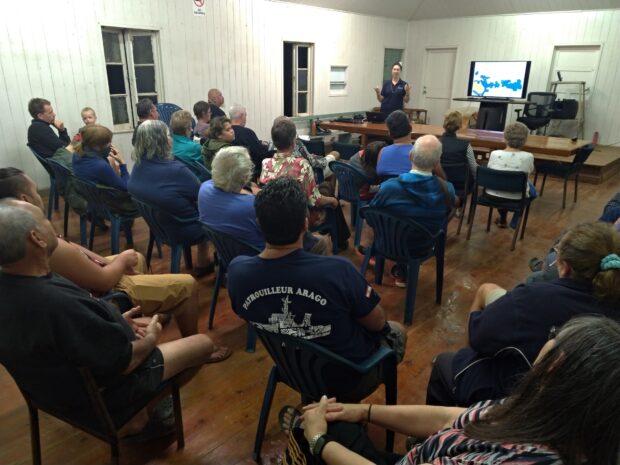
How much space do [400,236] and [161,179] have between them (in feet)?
5.06

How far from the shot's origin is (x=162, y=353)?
1.59m

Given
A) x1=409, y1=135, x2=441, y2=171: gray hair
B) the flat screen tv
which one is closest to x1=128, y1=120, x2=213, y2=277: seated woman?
x1=409, y1=135, x2=441, y2=171: gray hair

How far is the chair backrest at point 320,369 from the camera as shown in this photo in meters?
1.39

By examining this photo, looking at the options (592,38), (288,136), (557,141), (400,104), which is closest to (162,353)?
(288,136)

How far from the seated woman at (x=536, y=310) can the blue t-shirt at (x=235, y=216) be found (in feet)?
4.02

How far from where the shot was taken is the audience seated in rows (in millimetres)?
3979

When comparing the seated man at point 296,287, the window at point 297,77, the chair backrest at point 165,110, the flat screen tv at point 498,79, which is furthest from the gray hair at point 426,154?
the flat screen tv at point 498,79

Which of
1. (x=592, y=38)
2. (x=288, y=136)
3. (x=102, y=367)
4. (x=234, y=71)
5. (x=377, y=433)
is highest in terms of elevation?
(x=592, y=38)

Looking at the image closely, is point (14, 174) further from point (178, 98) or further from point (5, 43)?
point (178, 98)

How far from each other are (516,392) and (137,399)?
3.96 feet

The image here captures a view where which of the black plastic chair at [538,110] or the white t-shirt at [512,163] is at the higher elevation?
the black plastic chair at [538,110]

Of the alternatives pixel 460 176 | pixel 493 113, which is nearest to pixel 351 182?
pixel 460 176

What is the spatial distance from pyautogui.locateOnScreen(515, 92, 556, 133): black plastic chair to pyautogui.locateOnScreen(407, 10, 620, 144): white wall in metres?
0.91

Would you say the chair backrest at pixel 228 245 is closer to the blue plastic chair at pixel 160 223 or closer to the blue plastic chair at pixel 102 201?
the blue plastic chair at pixel 160 223
